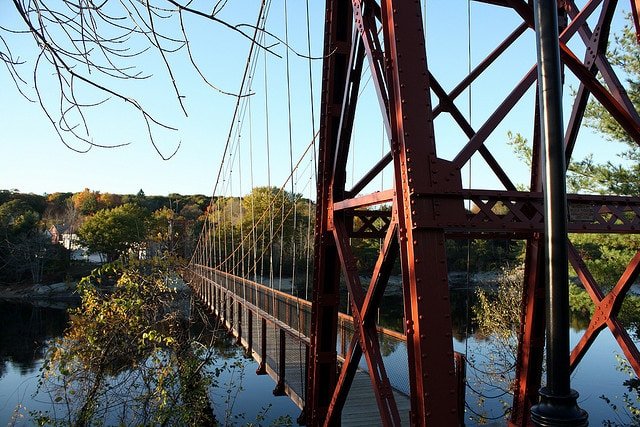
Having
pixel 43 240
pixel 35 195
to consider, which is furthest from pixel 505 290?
pixel 35 195

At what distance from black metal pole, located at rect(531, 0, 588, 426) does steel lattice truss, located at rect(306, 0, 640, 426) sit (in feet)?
3.56

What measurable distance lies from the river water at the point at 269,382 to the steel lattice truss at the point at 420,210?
4.72m

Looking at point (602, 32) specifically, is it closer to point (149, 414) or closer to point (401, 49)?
point (401, 49)

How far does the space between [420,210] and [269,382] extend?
14217mm

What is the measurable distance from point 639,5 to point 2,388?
1662 cm

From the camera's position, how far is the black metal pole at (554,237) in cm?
112

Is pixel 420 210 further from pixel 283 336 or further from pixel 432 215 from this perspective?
pixel 283 336

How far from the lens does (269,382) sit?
1536 cm

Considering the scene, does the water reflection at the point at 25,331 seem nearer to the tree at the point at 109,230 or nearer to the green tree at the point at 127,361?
the tree at the point at 109,230

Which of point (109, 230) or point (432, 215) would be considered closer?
point (432, 215)

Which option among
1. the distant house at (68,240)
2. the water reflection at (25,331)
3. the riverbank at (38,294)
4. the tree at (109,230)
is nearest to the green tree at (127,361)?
the water reflection at (25,331)

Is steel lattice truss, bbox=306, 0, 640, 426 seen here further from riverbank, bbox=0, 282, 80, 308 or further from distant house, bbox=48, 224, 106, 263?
distant house, bbox=48, 224, 106, 263

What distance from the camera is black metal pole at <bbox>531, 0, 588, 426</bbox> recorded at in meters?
1.12

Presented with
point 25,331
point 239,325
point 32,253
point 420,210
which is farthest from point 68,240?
point 420,210
